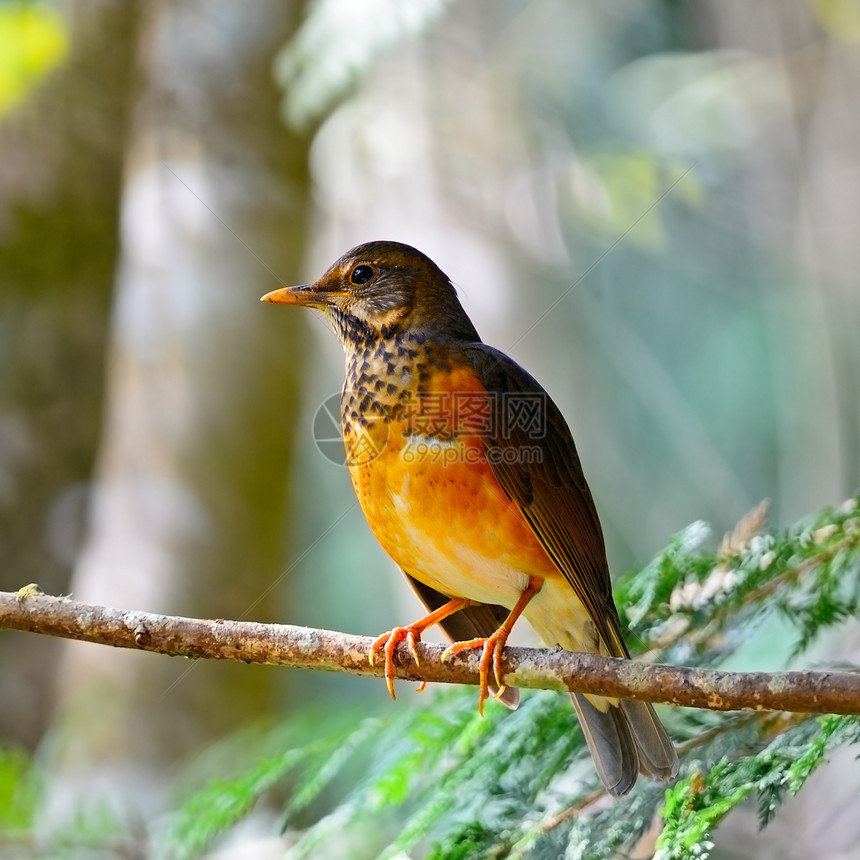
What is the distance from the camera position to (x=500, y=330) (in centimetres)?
609

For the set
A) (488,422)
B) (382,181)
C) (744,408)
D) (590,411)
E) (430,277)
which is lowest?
(744,408)

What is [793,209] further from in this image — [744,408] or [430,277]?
[430,277]

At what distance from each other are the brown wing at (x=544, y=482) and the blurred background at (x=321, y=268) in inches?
54.9

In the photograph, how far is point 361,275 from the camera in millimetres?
3471

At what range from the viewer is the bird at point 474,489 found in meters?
2.93

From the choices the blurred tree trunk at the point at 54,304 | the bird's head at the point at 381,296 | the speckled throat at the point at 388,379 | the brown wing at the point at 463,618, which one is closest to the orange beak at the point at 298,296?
the bird's head at the point at 381,296

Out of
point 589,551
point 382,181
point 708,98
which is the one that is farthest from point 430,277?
point 708,98

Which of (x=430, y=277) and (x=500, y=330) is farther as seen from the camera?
(x=500, y=330)

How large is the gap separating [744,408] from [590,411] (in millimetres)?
1520

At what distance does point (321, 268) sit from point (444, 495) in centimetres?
492

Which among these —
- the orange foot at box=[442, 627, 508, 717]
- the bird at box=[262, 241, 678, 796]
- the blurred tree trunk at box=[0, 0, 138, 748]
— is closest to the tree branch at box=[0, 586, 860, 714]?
the orange foot at box=[442, 627, 508, 717]

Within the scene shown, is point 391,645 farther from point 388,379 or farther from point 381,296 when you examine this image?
point 381,296

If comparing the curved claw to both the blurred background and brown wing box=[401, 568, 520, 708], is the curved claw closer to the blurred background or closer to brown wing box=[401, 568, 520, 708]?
brown wing box=[401, 568, 520, 708]

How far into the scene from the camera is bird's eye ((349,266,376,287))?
11.4ft
